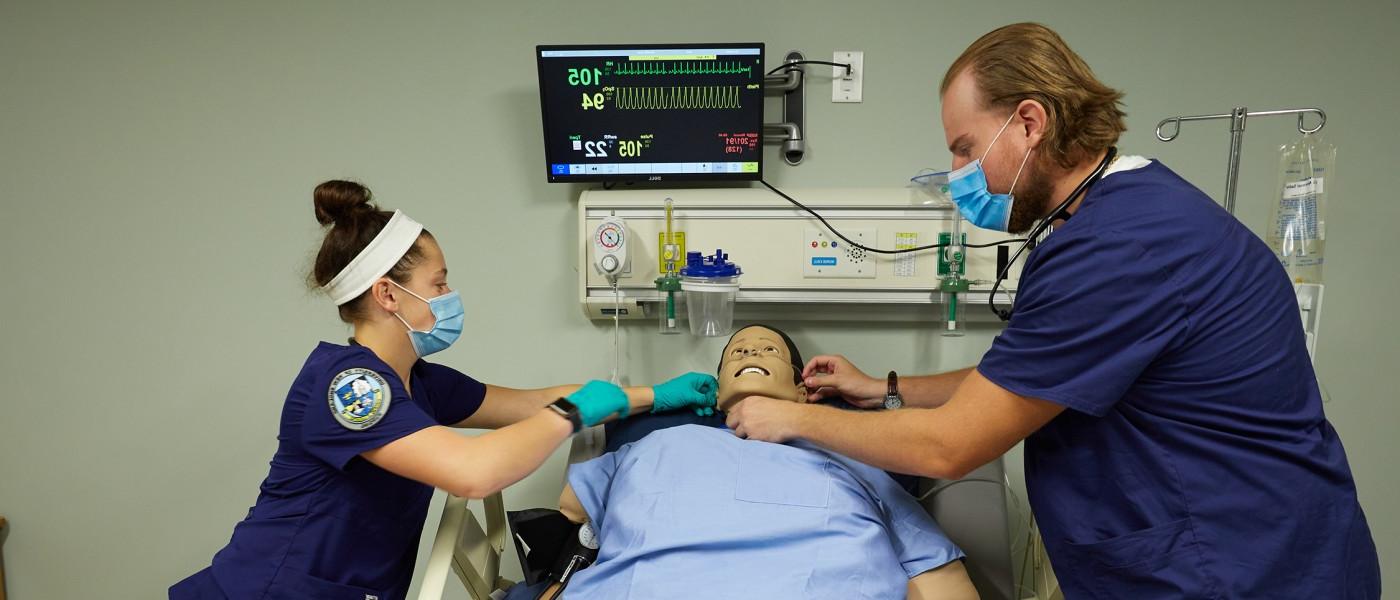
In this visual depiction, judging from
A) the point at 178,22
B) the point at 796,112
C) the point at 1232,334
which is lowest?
the point at 1232,334

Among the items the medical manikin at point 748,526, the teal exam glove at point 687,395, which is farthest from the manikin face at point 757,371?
the medical manikin at point 748,526

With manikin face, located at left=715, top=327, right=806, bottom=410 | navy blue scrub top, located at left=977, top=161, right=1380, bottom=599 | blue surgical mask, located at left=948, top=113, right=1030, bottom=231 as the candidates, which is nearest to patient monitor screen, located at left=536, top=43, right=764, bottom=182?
manikin face, located at left=715, top=327, right=806, bottom=410

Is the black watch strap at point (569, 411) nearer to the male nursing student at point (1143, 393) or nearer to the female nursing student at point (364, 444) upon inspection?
the female nursing student at point (364, 444)

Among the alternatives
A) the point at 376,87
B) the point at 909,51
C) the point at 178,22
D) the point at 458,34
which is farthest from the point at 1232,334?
the point at 178,22

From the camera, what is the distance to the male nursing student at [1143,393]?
1.05m

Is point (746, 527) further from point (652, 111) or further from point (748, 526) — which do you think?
point (652, 111)

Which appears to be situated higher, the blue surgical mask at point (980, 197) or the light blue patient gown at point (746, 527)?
the blue surgical mask at point (980, 197)

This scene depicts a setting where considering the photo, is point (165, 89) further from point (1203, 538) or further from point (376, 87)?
point (1203, 538)

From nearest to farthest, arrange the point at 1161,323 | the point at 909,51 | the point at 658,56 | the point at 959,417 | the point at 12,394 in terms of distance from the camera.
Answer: the point at 1161,323 < the point at 959,417 < the point at 658,56 < the point at 909,51 < the point at 12,394

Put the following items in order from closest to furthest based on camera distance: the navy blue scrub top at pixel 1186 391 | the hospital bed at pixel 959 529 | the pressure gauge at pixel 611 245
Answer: the navy blue scrub top at pixel 1186 391 → the hospital bed at pixel 959 529 → the pressure gauge at pixel 611 245

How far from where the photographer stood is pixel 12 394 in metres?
2.22

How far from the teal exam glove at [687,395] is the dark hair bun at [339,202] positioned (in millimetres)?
718

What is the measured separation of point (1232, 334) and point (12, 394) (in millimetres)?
2945

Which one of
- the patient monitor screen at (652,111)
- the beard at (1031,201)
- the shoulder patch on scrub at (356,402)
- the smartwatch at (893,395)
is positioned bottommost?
the smartwatch at (893,395)
